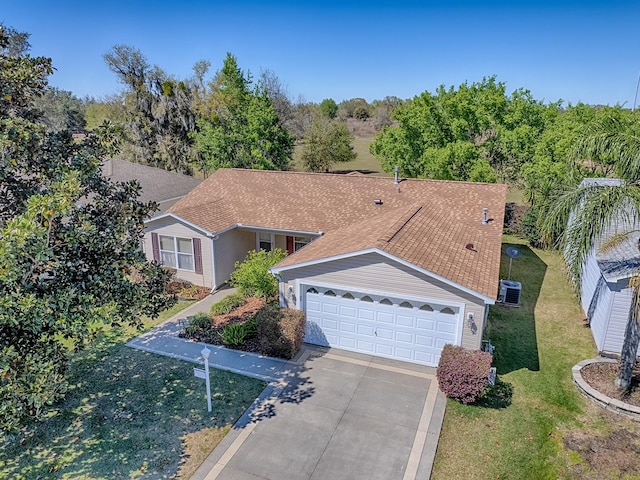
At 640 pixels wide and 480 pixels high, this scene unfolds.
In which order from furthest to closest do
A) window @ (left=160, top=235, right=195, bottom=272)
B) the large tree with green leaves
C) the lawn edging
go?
the large tree with green leaves → window @ (left=160, top=235, right=195, bottom=272) → the lawn edging

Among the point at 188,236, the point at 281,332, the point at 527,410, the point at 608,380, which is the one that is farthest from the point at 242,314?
the point at 608,380

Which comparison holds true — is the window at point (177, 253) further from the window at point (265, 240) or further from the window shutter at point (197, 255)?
the window at point (265, 240)

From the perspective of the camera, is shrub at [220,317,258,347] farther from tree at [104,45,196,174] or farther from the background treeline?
tree at [104,45,196,174]

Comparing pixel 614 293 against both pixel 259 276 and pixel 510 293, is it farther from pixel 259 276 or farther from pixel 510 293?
pixel 259 276

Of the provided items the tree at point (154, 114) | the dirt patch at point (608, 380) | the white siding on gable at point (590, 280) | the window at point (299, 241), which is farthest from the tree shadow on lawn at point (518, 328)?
the tree at point (154, 114)

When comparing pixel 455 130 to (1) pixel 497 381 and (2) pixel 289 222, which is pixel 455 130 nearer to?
(2) pixel 289 222

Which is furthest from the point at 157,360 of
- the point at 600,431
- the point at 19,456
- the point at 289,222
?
the point at 600,431

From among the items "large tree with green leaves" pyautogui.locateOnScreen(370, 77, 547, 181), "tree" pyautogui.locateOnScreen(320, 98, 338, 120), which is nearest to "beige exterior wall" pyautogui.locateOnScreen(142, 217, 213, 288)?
"large tree with green leaves" pyautogui.locateOnScreen(370, 77, 547, 181)
